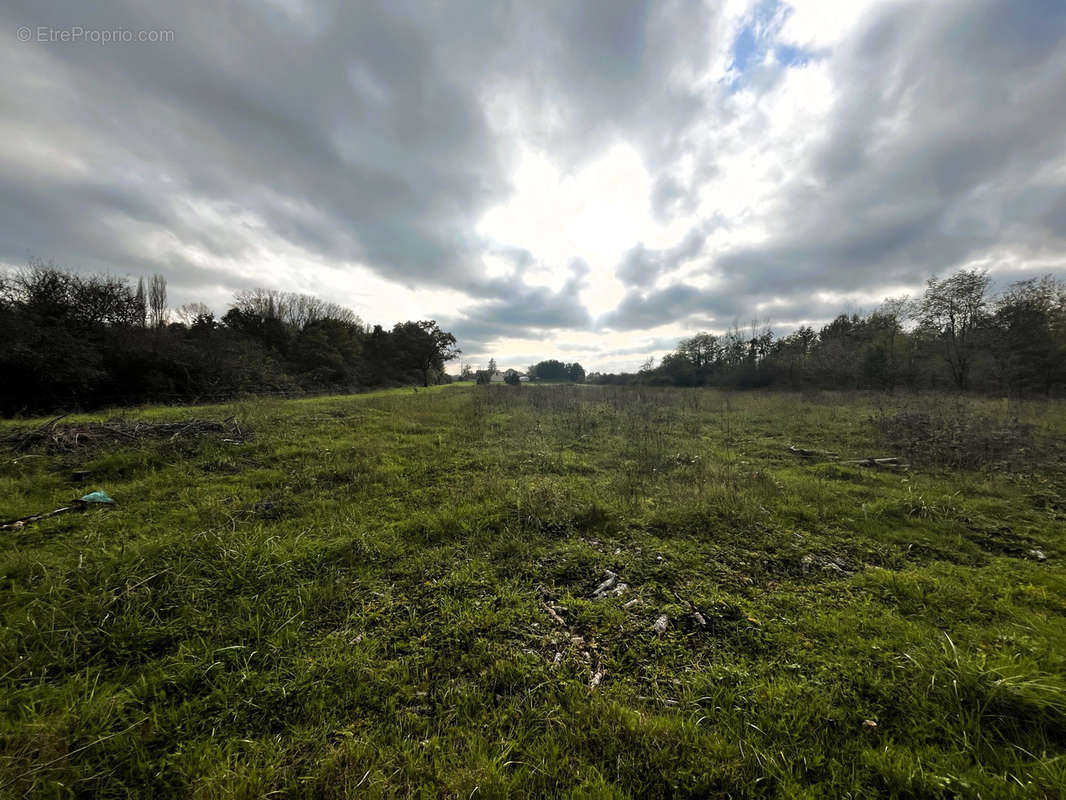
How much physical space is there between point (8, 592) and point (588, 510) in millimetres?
5909

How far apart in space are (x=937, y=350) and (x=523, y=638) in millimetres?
38074

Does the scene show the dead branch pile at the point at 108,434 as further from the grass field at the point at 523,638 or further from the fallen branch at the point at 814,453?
the fallen branch at the point at 814,453

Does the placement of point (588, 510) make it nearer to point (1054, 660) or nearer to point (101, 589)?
point (1054, 660)

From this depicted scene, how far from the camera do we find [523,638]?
2842 millimetres

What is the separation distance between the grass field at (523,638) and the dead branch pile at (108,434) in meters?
0.78

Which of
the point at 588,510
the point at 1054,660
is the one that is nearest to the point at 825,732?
the point at 1054,660

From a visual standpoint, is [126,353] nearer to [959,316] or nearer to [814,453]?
[814,453]

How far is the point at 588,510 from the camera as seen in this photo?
17.1ft

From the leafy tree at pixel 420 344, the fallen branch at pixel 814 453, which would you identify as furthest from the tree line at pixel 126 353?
the fallen branch at pixel 814 453

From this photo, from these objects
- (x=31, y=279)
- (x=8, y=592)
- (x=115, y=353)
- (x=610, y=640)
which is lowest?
(x=610, y=640)

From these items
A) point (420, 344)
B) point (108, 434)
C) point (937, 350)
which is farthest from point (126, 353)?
point (937, 350)

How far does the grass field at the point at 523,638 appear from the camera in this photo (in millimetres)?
1857

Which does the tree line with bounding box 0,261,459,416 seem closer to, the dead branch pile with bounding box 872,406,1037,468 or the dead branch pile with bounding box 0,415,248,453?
the dead branch pile with bounding box 0,415,248,453

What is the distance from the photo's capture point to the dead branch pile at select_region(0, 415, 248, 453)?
6.86 m
